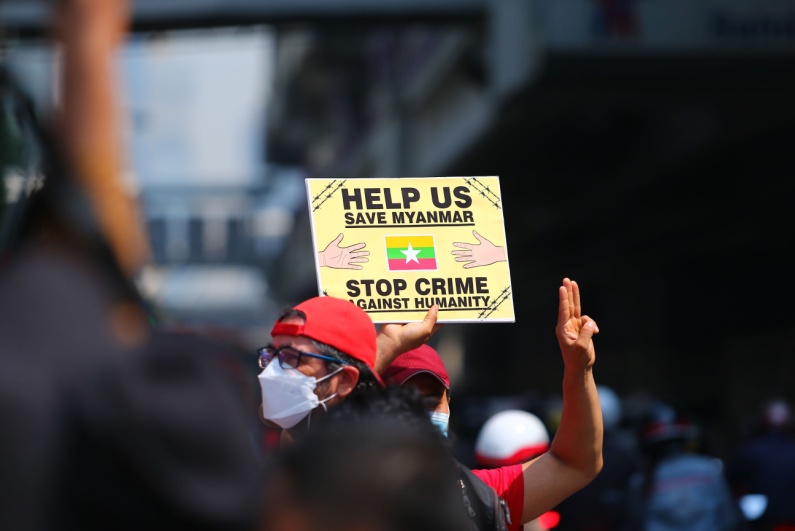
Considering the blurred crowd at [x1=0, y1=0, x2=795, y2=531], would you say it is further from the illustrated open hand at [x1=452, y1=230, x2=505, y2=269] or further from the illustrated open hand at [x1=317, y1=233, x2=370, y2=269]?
the illustrated open hand at [x1=452, y1=230, x2=505, y2=269]

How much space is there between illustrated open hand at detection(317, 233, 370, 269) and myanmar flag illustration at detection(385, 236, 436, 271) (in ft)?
0.20

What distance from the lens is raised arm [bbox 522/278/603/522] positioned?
130 inches

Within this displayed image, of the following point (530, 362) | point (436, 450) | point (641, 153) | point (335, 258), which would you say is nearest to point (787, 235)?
point (641, 153)

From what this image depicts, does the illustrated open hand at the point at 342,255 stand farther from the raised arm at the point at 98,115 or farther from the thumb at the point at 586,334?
the raised arm at the point at 98,115

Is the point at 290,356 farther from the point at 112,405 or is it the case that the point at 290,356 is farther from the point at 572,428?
the point at 112,405

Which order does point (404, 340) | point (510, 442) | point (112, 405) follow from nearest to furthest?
point (112, 405)
point (404, 340)
point (510, 442)

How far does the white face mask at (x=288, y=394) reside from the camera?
2947 millimetres

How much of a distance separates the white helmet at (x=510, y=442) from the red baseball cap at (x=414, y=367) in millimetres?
Result: 2695

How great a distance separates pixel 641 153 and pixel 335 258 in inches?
663

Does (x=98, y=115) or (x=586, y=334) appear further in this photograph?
(x=586, y=334)

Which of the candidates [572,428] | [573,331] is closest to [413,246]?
[573,331]

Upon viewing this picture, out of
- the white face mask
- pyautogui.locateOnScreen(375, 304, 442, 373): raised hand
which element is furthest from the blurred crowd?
pyautogui.locateOnScreen(375, 304, 442, 373): raised hand

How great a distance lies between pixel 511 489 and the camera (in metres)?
3.31

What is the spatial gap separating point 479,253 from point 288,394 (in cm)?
69
